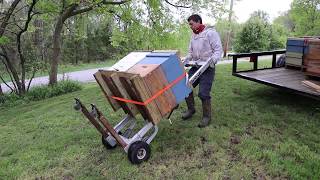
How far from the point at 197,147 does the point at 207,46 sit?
1.66 m

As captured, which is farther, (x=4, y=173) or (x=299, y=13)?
(x=299, y=13)

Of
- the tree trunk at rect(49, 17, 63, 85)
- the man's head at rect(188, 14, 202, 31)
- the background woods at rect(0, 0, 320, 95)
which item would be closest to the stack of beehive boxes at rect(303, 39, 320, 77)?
the man's head at rect(188, 14, 202, 31)

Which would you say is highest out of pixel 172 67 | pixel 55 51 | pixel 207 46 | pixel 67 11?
pixel 67 11

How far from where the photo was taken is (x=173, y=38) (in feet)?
47.6

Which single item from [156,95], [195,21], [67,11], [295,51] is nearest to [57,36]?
[67,11]

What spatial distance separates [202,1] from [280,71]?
5556mm

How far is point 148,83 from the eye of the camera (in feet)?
15.3

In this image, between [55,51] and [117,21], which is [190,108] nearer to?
[117,21]

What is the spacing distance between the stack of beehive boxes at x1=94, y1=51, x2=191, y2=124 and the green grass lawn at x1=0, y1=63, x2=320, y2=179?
0.75m

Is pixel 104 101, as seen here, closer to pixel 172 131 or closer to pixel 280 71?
pixel 172 131

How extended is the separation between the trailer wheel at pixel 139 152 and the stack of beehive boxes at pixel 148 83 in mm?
363

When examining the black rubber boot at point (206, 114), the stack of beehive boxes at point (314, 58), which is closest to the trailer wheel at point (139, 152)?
the black rubber boot at point (206, 114)

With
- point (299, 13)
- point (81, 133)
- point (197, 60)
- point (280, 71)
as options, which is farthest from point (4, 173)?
point (299, 13)

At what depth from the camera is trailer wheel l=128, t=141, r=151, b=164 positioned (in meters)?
4.94
